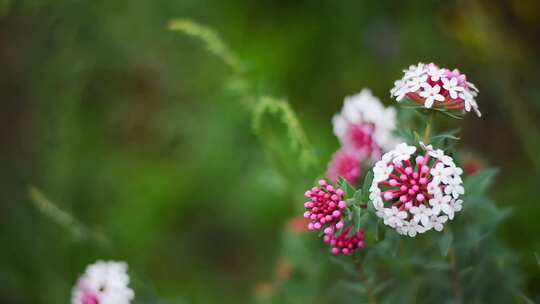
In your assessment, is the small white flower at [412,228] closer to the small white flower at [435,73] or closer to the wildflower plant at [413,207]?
the wildflower plant at [413,207]

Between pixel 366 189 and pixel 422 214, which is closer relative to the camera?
pixel 422 214

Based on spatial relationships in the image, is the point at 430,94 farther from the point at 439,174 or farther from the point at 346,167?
the point at 346,167

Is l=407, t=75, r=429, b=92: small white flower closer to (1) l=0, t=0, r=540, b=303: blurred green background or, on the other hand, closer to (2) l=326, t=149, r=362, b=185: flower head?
(2) l=326, t=149, r=362, b=185: flower head

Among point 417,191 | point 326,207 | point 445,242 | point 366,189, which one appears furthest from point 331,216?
point 445,242

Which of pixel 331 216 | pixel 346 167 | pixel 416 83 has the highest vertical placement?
pixel 346 167

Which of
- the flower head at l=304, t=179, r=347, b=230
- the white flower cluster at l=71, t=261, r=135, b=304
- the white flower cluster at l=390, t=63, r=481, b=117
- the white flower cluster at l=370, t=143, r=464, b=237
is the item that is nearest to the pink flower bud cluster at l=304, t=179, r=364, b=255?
the flower head at l=304, t=179, r=347, b=230

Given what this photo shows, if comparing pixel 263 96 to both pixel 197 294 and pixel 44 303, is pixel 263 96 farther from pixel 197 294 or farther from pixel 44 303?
pixel 44 303
